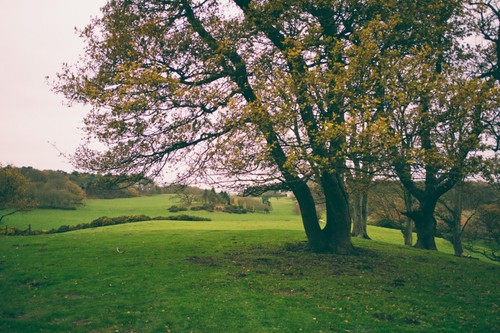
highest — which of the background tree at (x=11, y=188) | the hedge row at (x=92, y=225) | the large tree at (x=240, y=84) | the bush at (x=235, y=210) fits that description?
the large tree at (x=240, y=84)

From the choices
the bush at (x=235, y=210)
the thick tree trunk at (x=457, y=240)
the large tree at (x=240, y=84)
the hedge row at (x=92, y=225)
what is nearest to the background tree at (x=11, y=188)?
the hedge row at (x=92, y=225)

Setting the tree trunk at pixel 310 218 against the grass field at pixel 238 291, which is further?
the tree trunk at pixel 310 218

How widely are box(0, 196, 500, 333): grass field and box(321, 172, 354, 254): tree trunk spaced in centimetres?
99

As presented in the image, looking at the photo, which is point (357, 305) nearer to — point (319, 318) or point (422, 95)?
point (319, 318)

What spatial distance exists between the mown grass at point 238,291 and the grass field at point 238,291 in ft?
0.12

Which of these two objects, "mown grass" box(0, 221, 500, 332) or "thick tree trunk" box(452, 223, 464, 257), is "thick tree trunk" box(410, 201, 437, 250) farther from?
"thick tree trunk" box(452, 223, 464, 257)

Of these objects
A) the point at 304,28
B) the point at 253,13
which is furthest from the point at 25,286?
the point at 304,28

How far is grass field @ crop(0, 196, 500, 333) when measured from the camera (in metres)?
10.1

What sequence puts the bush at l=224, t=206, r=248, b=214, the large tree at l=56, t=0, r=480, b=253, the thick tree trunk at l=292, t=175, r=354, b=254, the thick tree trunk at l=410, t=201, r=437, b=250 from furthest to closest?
1. the bush at l=224, t=206, r=248, b=214
2. the thick tree trunk at l=410, t=201, r=437, b=250
3. the thick tree trunk at l=292, t=175, r=354, b=254
4. the large tree at l=56, t=0, r=480, b=253

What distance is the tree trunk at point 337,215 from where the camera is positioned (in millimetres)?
18981

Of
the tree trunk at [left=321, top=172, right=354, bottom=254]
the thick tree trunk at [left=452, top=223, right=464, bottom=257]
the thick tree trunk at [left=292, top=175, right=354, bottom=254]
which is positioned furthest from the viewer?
the thick tree trunk at [left=452, top=223, right=464, bottom=257]

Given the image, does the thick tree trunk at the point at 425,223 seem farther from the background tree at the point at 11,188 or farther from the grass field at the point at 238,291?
the background tree at the point at 11,188

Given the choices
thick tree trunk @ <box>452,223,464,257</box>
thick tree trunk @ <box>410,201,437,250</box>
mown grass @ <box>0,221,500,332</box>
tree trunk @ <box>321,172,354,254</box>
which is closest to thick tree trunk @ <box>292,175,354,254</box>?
tree trunk @ <box>321,172,354,254</box>

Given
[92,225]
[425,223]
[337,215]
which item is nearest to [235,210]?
[92,225]
